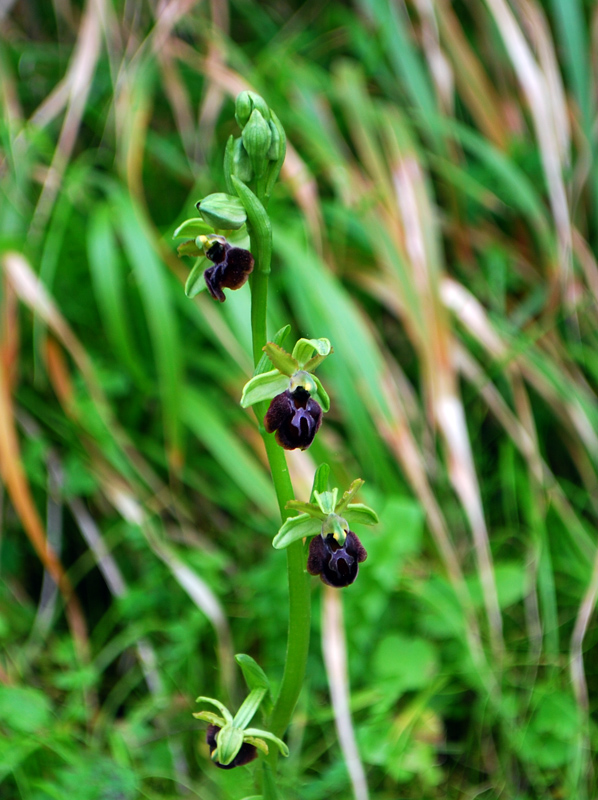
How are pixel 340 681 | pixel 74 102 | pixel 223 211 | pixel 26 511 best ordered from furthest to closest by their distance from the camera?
pixel 74 102 < pixel 26 511 < pixel 340 681 < pixel 223 211

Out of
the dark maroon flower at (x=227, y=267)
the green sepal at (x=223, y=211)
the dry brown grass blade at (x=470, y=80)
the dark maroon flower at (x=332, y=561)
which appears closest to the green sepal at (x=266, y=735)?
the dark maroon flower at (x=332, y=561)

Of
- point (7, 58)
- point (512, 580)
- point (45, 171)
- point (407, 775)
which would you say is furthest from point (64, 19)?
point (407, 775)

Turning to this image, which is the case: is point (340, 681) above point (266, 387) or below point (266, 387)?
below

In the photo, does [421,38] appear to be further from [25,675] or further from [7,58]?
[25,675]

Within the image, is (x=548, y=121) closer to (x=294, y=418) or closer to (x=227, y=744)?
(x=294, y=418)

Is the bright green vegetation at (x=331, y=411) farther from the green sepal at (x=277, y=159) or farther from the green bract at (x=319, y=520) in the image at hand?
the green sepal at (x=277, y=159)

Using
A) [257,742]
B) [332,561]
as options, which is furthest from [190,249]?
[257,742]
